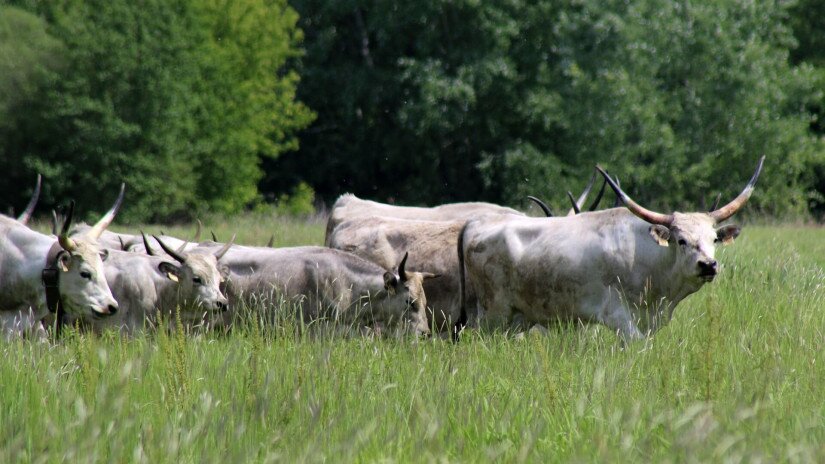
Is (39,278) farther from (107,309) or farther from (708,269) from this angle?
(708,269)

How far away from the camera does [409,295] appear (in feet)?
32.6

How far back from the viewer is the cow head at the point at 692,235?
812 cm

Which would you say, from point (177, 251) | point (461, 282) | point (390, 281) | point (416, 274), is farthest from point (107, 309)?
point (461, 282)

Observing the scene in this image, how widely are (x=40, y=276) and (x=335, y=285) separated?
94.9 inches

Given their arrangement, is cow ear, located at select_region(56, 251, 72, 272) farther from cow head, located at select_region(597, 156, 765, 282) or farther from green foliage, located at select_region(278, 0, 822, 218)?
green foliage, located at select_region(278, 0, 822, 218)

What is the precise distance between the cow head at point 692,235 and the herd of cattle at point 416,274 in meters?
0.01

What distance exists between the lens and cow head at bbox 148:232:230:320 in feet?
31.3

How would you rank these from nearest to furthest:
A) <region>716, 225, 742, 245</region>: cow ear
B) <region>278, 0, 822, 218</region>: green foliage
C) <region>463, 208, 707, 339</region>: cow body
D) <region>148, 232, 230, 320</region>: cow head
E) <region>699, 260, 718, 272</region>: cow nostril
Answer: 1. <region>699, 260, 718, 272</region>: cow nostril
2. <region>463, 208, 707, 339</region>: cow body
3. <region>716, 225, 742, 245</region>: cow ear
4. <region>148, 232, 230, 320</region>: cow head
5. <region>278, 0, 822, 218</region>: green foliage

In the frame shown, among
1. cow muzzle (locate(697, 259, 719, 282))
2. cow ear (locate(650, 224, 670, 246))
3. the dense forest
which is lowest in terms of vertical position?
the dense forest

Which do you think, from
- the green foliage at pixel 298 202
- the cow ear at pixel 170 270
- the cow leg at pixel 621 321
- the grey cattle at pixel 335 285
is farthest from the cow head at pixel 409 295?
the green foliage at pixel 298 202

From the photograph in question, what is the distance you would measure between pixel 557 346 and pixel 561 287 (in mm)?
1561

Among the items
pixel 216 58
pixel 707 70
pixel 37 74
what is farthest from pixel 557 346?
pixel 707 70

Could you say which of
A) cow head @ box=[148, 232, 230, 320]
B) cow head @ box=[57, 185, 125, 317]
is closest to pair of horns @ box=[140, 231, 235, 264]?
cow head @ box=[148, 232, 230, 320]

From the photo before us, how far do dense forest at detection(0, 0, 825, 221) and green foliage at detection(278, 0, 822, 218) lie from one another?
0.06 meters
